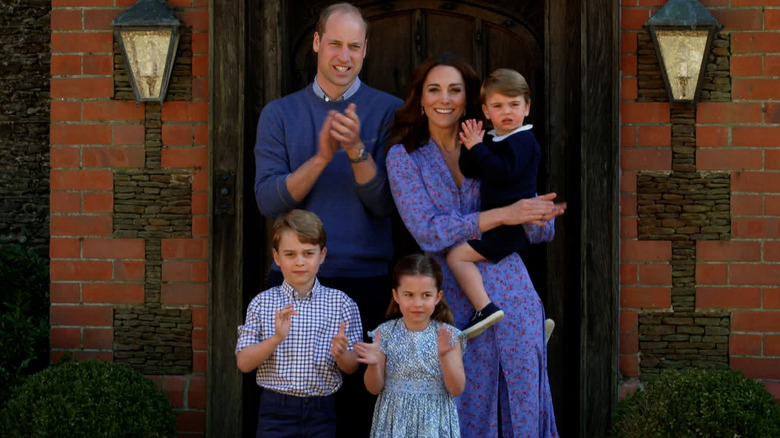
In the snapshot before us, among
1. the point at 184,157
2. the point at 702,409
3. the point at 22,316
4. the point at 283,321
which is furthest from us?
Result: the point at 22,316

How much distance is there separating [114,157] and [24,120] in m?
1.49

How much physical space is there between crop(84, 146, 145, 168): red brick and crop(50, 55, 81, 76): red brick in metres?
0.38

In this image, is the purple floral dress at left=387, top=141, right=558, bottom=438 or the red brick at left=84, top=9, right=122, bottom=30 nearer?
the purple floral dress at left=387, top=141, right=558, bottom=438

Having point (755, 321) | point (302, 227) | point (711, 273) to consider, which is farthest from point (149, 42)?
point (755, 321)

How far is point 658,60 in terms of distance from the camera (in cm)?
424

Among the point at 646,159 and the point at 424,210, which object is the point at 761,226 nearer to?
the point at 646,159

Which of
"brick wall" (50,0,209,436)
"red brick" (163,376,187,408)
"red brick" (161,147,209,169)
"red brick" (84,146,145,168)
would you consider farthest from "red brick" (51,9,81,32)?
"red brick" (163,376,187,408)

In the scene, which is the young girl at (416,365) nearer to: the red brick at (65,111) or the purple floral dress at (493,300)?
the purple floral dress at (493,300)

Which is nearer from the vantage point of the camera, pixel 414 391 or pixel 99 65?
pixel 414 391

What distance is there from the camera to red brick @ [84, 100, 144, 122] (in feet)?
14.6

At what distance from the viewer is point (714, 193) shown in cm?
426

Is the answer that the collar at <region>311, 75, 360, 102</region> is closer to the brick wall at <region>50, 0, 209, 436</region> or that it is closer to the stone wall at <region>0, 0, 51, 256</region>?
the brick wall at <region>50, 0, 209, 436</region>

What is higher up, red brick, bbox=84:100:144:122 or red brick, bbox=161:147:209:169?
red brick, bbox=84:100:144:122

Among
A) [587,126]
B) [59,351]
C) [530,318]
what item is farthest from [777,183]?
[59,351]
